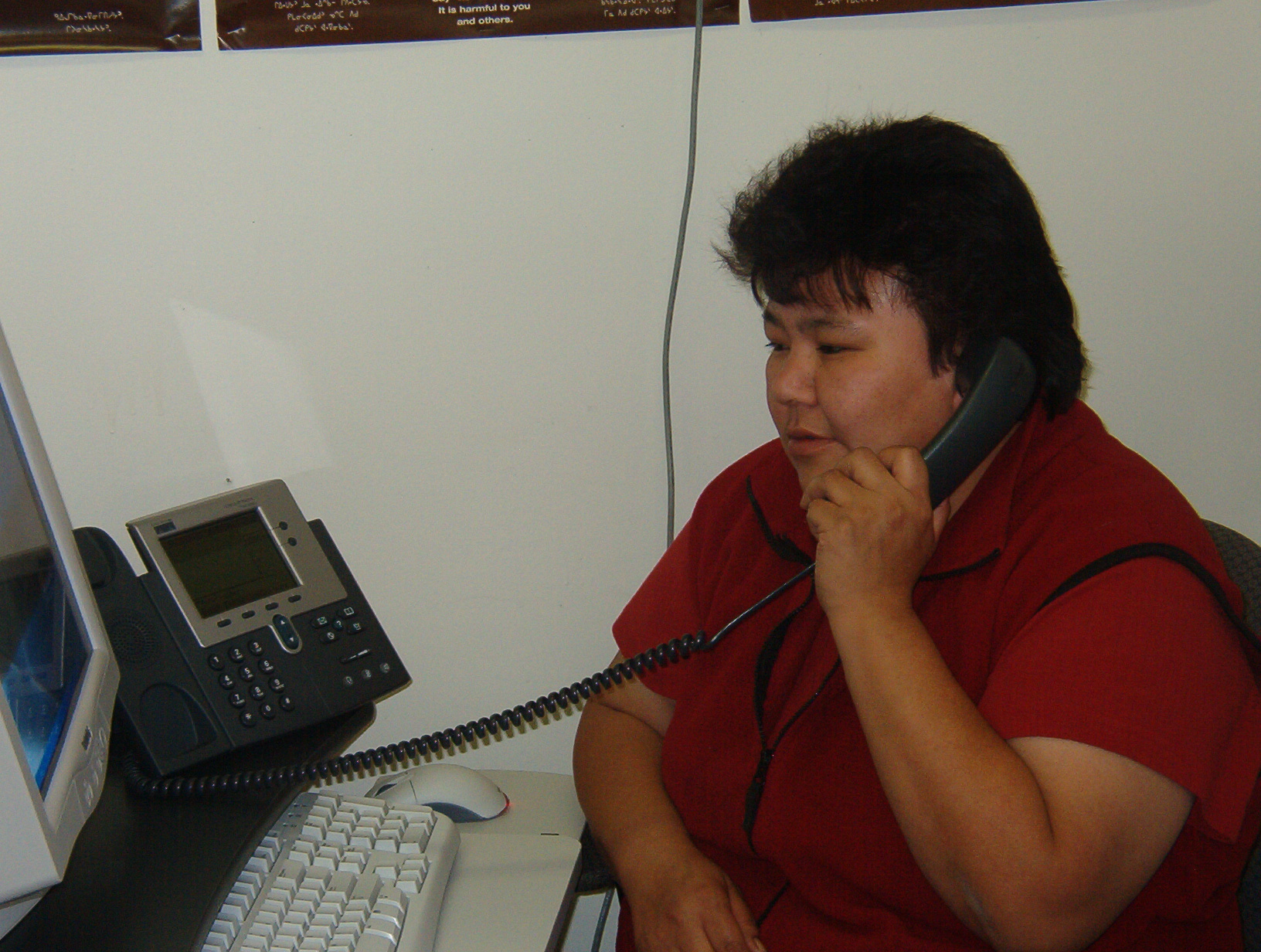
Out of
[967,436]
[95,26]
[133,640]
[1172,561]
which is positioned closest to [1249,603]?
[1172,561]

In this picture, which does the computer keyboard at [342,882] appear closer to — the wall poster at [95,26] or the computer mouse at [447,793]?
the computer mouse at [447,793]

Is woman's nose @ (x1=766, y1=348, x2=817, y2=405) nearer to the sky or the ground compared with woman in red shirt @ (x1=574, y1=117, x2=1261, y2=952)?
nearer to the sky

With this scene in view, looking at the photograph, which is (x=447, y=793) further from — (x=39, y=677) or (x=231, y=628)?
(x=39, y=677)

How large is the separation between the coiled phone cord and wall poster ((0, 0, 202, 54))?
799 mm

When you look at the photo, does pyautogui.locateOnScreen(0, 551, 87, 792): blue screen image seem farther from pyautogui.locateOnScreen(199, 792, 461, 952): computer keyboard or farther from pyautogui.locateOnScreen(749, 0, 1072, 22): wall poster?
pyautogui.locateOnScreen(749, 0, 1072, 22): wall poster

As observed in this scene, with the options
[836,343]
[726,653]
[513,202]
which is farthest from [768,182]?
[726,653]

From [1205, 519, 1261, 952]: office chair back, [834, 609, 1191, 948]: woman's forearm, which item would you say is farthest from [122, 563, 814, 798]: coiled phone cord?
[1205, 519, 1261, 952]: office chair back

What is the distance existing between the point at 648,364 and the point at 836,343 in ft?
1.33

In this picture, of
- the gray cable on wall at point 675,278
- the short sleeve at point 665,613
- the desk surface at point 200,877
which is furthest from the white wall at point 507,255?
the desk surface at point 200,877

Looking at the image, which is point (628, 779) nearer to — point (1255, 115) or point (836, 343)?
point (836, 343)

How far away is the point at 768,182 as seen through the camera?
1.13 meters

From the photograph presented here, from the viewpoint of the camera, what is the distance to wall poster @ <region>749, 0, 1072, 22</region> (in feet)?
4.20

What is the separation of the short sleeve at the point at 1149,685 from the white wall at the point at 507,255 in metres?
0.60

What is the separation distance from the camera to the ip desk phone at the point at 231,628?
1.03 meters
